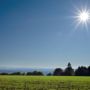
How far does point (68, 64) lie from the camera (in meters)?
130

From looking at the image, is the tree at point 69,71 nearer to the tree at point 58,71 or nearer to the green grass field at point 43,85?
the tree at point 58,71

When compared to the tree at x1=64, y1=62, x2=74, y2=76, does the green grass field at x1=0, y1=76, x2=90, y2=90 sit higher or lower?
lower

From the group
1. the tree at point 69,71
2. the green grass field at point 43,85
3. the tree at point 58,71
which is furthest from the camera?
the tree at point 58,71

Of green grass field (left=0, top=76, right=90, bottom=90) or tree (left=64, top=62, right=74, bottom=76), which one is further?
tree (left=64, top=62, right=74, bottom=76)

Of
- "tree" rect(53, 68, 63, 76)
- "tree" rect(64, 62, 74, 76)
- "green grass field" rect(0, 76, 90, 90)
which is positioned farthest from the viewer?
"tree" rect(53, 68, 63, 76)

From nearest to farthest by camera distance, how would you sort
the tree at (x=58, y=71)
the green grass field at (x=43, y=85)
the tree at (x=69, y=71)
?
the green grass field at (x=43, y=85) < the tree at (x=69, y=71) < the tree at (x=58, y=71)

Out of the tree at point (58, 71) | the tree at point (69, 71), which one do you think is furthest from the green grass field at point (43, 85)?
the tree at point (58, 71)

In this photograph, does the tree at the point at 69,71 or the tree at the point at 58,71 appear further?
the tree at the point at 58,71

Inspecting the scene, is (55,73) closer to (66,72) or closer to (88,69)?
(66,72)

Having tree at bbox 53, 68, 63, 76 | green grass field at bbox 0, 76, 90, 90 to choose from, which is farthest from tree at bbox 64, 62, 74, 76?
green grass field at bbox 0, 76, 90, 90

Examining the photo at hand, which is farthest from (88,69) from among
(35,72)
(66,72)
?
(35,72)

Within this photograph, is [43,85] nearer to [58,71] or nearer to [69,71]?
[69,71]

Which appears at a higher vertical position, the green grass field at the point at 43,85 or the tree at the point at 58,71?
the tree at the point at 58,71

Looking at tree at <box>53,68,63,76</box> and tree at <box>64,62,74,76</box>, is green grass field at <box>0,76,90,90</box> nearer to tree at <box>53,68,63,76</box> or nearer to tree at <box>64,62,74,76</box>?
tree at <box>64,62,74,76</box>
